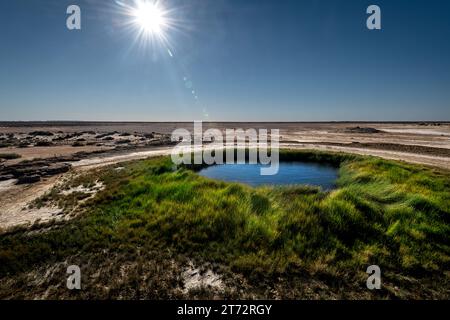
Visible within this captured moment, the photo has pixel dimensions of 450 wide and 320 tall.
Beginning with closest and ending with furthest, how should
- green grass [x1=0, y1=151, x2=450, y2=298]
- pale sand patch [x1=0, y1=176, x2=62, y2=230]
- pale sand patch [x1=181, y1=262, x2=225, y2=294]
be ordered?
pale sand patch [x1=181, y1=262, x2=225, y2=294] < green grass [x1=0, y1=151, x2=450, y2=298] < pale sand patch [x1=0, y1=176, x2=62, y2=230]

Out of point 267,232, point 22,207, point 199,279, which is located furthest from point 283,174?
point 22,207

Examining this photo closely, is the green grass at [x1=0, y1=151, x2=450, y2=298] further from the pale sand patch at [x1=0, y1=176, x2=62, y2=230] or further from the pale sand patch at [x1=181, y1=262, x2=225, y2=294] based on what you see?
the pale sand patch at [x1=0, y1=176, x2=62, y2=230]

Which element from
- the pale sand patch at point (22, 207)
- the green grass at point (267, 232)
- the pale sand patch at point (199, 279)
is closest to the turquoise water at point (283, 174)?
the green grass at point (267, 232)

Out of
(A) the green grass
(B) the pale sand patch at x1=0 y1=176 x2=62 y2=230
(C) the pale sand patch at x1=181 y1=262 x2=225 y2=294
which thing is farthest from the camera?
(B) the pale sand patch at x1=0 y1=176 x2=62 y2=230

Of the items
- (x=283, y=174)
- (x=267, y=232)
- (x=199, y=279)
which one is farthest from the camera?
(x=283, y=174)

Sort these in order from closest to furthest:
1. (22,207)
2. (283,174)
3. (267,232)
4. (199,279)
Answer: (199,279) < (267,232) < (22,207) < (283,174)

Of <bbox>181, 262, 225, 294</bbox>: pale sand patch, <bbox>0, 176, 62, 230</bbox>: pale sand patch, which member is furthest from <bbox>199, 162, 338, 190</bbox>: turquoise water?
<bbox>0, 176, 62, 230</bbox>: pale sand patch

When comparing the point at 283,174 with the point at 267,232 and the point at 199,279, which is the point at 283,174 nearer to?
the point at 267,232
